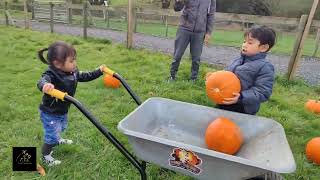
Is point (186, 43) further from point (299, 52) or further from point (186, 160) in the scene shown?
point (186, 160)

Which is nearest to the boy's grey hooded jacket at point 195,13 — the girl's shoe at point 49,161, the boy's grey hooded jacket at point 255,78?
the boy's grey hooded jacket at point 255,78

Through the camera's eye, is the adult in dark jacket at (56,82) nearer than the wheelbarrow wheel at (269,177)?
No

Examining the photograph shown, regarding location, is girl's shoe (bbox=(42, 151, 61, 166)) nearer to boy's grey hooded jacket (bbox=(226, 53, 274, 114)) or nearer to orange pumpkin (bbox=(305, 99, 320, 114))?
boy's grey hooded jacket (bbox=(226, 53, 274, 114))

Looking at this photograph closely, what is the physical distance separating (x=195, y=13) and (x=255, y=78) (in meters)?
→ 2.78

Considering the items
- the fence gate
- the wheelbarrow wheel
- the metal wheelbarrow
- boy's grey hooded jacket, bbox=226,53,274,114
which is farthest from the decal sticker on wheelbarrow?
the fence gate

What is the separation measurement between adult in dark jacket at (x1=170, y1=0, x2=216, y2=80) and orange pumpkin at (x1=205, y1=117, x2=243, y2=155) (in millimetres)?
2978

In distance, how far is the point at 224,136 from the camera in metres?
2.72

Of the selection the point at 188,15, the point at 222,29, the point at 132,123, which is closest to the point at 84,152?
the point at 132,123

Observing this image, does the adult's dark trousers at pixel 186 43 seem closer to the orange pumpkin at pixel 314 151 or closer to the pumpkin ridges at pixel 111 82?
the pumpkin ridges at pixel 111 82

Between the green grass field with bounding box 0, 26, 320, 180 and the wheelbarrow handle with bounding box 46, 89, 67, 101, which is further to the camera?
the green grass field with bounding box 0, 26, 320, 180

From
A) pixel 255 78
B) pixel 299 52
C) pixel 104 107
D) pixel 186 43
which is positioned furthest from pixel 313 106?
pixel 104 107

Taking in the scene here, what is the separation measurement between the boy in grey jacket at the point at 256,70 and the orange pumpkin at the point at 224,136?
202mm

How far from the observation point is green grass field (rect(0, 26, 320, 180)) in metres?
3.21

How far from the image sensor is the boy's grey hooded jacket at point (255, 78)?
2883mm
